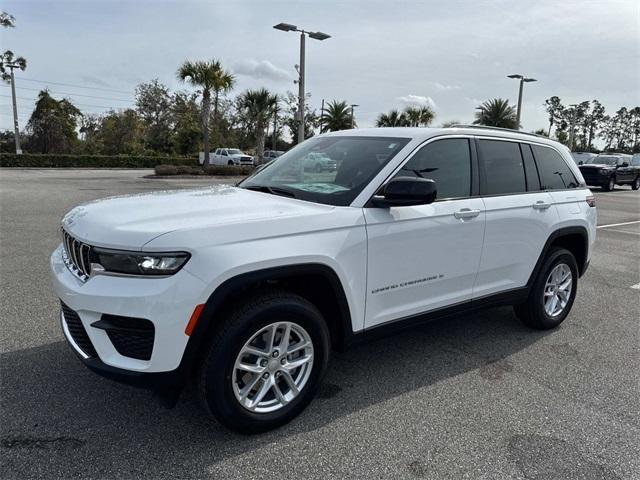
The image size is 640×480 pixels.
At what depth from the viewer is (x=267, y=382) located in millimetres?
2863

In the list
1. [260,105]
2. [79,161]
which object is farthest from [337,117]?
[79,161]

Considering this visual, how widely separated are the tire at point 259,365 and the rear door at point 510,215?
5.22ft

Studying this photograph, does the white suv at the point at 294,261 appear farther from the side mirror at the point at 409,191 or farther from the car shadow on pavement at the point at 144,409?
the car shadow on pavement at the point at 144,409

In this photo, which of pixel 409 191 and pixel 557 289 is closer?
pixel 409 191

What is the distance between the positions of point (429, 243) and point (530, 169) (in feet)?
5.35

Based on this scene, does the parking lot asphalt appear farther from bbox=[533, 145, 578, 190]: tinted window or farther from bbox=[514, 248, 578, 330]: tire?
bbox=[533, 145, 578, 190]: tinted window

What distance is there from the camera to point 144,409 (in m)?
3.07

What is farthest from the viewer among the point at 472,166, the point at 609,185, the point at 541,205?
the point at 609,185

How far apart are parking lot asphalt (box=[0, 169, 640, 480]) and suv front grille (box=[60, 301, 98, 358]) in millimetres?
499

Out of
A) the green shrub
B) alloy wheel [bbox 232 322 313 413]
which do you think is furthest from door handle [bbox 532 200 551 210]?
the green shrub

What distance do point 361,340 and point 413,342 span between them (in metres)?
1.23

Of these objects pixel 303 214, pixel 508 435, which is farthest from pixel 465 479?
pixel 303 214

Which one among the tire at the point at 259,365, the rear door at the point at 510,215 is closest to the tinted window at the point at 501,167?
the rear door at the point at 510,215

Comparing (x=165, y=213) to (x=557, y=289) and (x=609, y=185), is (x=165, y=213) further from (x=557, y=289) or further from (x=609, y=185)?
(x=609, y=185)
